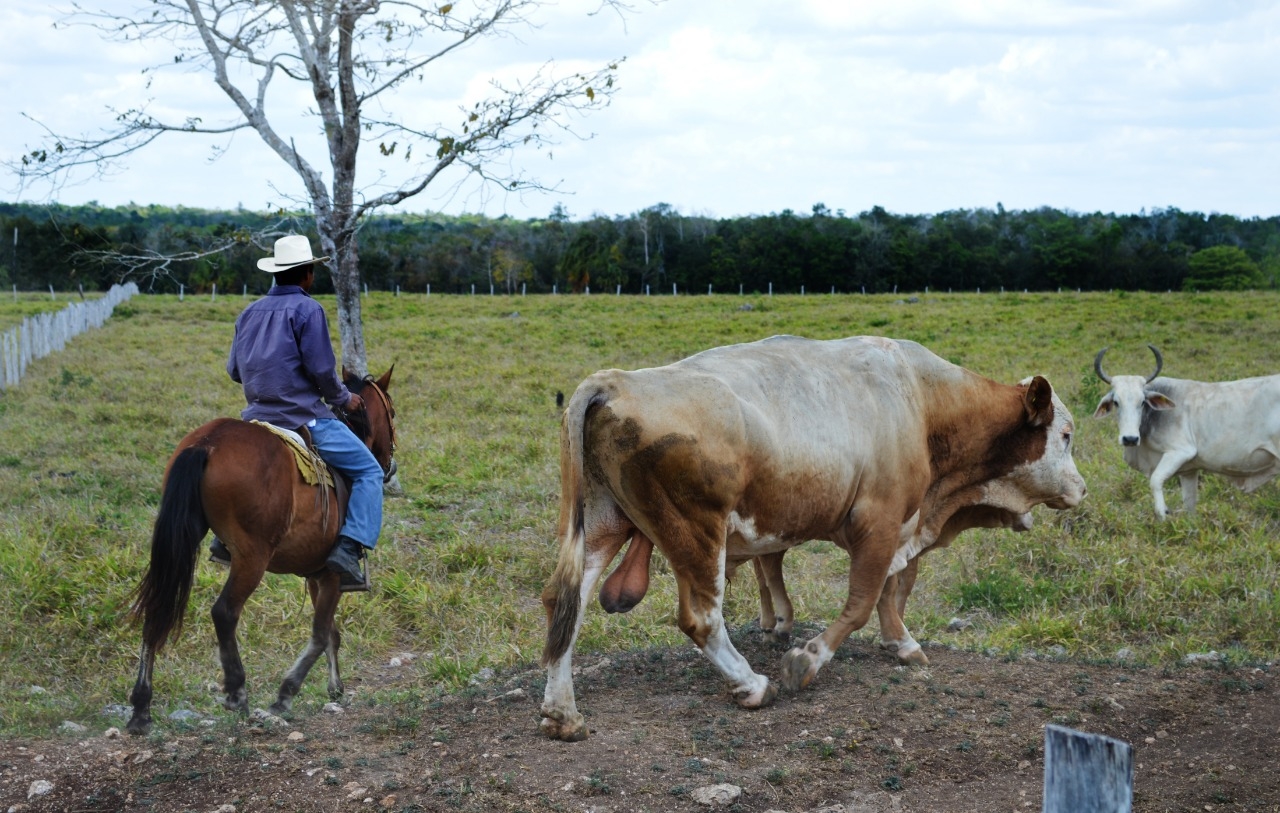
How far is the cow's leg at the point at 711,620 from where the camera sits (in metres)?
4.97

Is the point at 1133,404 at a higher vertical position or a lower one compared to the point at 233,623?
higher

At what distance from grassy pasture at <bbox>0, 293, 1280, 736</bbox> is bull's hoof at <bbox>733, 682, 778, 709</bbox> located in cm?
135

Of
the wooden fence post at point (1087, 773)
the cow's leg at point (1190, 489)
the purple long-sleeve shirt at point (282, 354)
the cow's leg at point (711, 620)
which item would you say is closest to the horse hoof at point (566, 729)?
the cow's leg at point (711, 620)

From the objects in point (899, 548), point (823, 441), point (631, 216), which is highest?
point (631, 216)

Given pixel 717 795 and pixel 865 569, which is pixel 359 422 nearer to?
pixel 865 569

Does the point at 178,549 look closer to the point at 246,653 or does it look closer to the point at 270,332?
the point at 270,332

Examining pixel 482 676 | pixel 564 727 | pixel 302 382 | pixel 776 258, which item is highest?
pixel 776 258

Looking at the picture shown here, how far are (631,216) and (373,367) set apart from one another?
50.3m

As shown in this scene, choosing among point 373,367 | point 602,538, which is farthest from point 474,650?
point 373,367

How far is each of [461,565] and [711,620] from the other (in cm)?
363

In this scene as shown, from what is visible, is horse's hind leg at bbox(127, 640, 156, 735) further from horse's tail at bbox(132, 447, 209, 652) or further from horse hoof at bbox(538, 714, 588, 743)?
horse hoof at bbox(538, 714, 588, 743)

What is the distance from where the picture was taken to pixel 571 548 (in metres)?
4.75

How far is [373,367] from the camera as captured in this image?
60.7ft

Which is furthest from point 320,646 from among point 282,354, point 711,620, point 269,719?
point 711,620
